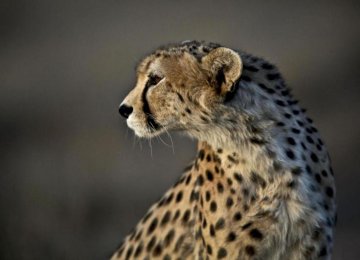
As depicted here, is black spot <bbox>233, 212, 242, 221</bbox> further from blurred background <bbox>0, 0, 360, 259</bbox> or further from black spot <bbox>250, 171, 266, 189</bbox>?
blurred background <bbox>0, 0, 360, 259</bbox>

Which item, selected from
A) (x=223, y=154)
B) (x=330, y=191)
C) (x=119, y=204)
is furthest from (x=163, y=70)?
(x=119, y=204)

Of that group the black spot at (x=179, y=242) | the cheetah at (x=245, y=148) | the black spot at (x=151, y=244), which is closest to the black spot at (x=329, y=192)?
the cheetah at (x=245, y=148)

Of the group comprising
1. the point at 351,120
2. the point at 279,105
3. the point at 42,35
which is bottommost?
the point at 351,120

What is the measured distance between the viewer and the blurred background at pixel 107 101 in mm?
5051

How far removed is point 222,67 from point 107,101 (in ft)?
6.94

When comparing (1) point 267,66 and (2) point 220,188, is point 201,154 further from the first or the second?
(1) point 267,66

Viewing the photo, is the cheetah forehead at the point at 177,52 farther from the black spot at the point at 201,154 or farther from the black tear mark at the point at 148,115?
the black spot at the point at 201,154

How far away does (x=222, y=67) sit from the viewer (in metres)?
3.45

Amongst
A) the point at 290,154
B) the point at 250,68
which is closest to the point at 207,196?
the point at 290,154

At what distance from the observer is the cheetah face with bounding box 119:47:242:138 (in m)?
3.48

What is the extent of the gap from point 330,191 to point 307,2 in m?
2.31

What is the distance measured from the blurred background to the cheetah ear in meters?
1.51

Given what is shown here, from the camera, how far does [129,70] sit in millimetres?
5590

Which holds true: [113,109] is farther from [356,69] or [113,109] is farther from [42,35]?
[356,69]
